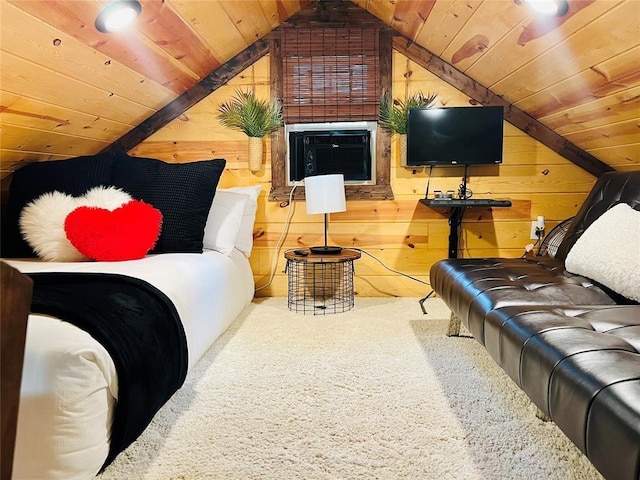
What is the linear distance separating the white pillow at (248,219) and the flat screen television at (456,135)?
1124 millimetres

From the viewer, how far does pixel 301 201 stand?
11.1 feet

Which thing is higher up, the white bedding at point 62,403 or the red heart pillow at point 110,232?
the red heart pillow at point 110,232

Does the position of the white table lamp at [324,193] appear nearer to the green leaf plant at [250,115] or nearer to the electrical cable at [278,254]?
the electrical cable at [278,254]

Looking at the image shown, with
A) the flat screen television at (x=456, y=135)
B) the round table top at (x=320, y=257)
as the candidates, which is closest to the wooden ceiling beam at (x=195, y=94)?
the flat screen television at (x=456, y=135)

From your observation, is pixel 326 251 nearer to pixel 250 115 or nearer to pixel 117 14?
pixel 250 115

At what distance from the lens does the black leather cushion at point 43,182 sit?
2477 millimetres

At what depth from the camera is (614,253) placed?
1.81 m

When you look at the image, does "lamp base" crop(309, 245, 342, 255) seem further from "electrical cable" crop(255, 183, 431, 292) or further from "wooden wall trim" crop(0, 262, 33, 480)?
"wooden wall trim" crop(0, 262, 33, 480)

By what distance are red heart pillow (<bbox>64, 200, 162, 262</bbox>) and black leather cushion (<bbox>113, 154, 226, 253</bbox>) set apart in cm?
17

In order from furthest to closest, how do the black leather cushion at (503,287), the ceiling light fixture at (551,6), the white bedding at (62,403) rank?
the ceiling light fixture at (551,6), the black leather cushion at (503,287), the white bedding at (62,403)

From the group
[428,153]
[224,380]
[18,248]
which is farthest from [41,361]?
[428,153]

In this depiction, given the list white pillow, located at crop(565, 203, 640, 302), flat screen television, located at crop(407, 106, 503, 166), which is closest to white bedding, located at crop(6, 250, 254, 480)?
white pillow, located at crop(565, 203, 640, 302)

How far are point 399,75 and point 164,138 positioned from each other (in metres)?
1.78

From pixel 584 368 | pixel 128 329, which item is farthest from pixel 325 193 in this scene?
pixel 584 368
